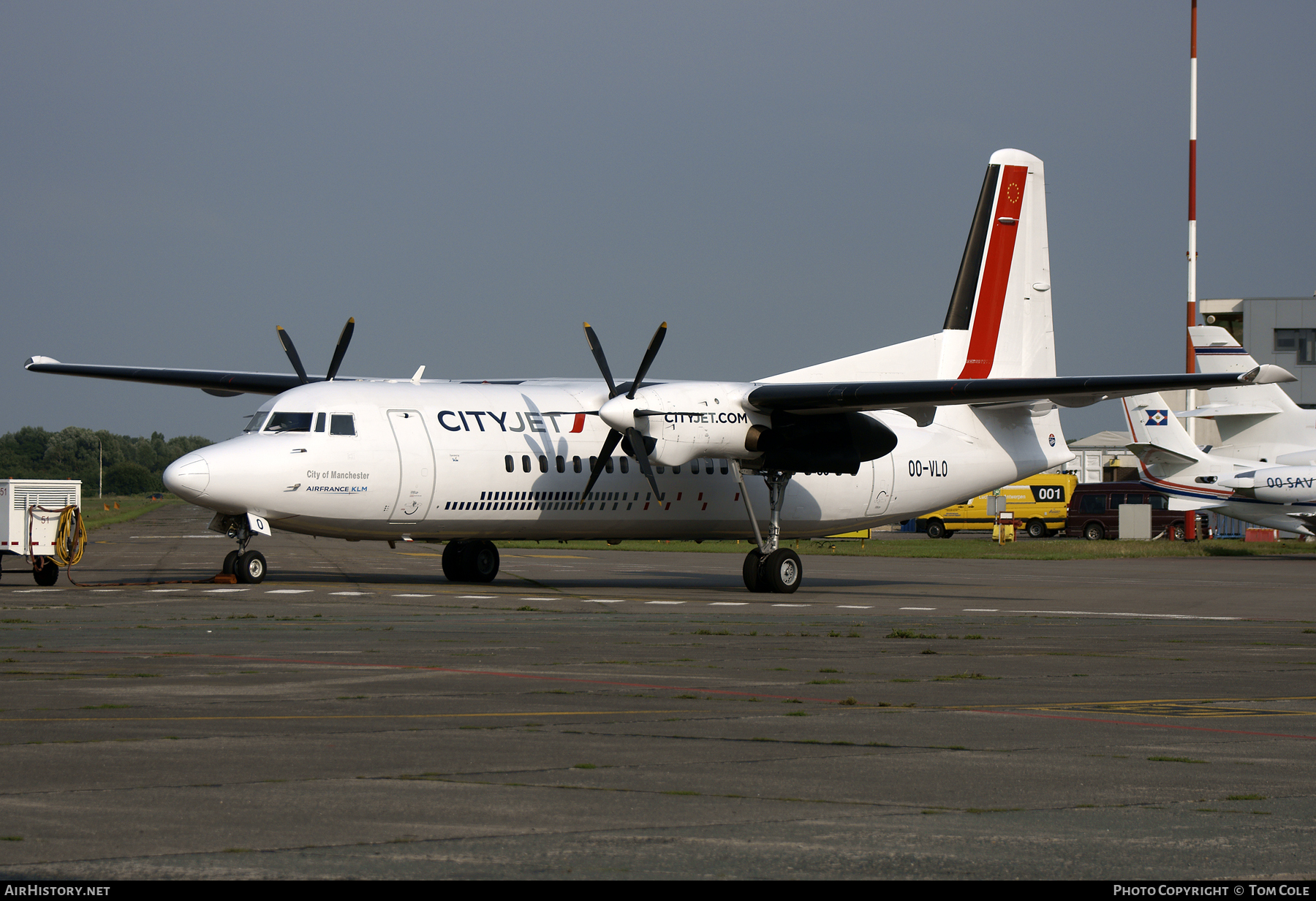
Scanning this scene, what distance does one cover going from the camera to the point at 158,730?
26.3 feet

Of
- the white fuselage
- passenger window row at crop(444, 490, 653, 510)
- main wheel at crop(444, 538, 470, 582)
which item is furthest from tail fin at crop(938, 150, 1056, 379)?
main wheel at crop(444, 538, 470, 582)

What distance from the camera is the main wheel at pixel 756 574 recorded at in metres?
25.0

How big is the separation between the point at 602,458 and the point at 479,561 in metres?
3.68

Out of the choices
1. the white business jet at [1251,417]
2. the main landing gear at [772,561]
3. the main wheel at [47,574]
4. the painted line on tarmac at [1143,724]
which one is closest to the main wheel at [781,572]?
the main landing gear at [772,561]

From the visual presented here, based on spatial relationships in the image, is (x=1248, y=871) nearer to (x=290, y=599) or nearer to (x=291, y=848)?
(x=291, y=848)

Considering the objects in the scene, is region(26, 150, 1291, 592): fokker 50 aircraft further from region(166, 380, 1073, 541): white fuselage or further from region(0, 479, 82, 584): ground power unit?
region(0, 479, 82, 584): ground power unit

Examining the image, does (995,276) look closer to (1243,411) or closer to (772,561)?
(772,561)

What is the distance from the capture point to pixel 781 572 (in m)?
25.0

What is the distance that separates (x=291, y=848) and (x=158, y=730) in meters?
3.33

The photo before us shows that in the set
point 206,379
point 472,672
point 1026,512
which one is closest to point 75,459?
point 1026,512

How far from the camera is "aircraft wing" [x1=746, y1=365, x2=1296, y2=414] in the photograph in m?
22.4

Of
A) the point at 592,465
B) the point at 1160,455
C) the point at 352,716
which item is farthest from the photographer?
the point at 1160,455

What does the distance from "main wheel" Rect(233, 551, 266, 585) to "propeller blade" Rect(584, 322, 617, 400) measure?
22.8ft

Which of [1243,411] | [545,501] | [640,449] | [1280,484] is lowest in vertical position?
[545,501]
